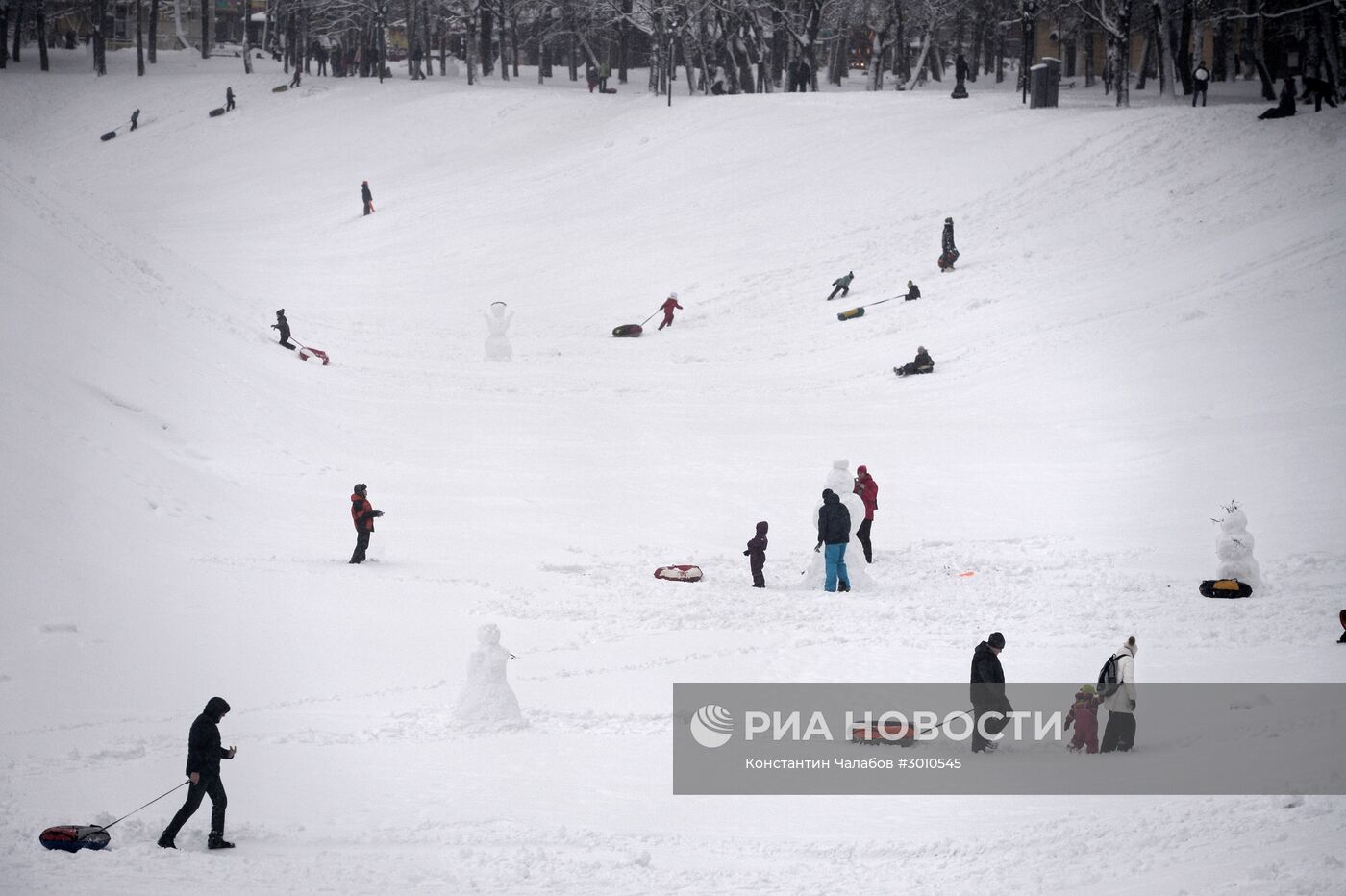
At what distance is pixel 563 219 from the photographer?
44.5m

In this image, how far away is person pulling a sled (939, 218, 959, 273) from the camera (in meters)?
33.4

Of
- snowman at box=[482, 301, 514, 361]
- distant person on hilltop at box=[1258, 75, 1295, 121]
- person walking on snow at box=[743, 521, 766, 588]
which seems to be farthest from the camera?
distant person on hilltop at box=[1258, 75, 1295, 121]

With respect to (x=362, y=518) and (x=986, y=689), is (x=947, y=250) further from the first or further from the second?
(x=986, y=689)

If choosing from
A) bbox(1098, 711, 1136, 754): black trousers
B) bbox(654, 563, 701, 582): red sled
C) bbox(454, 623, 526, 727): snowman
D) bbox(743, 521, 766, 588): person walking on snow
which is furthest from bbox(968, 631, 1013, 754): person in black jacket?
bbox(654, 563, 701, 582): red sled

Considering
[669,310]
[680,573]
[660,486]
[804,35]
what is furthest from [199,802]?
[804,35]

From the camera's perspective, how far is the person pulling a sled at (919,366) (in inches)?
1067

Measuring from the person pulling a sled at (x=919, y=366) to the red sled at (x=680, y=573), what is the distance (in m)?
12.6

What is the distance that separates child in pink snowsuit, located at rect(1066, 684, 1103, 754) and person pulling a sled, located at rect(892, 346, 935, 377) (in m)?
Answer: 17.3

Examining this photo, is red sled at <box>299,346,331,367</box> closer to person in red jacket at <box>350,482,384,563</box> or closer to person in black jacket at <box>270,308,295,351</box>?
person in black jacket at <box>270,308,295,351</box>

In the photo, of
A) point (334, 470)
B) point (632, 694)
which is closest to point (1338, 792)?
point (632, 694)

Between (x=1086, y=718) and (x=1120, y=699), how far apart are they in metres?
0.30

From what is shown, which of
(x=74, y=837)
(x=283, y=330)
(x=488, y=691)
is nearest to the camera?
(x=74, y=837)

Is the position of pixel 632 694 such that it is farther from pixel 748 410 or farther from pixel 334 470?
pixel 748 410

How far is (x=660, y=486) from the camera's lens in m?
20.5
